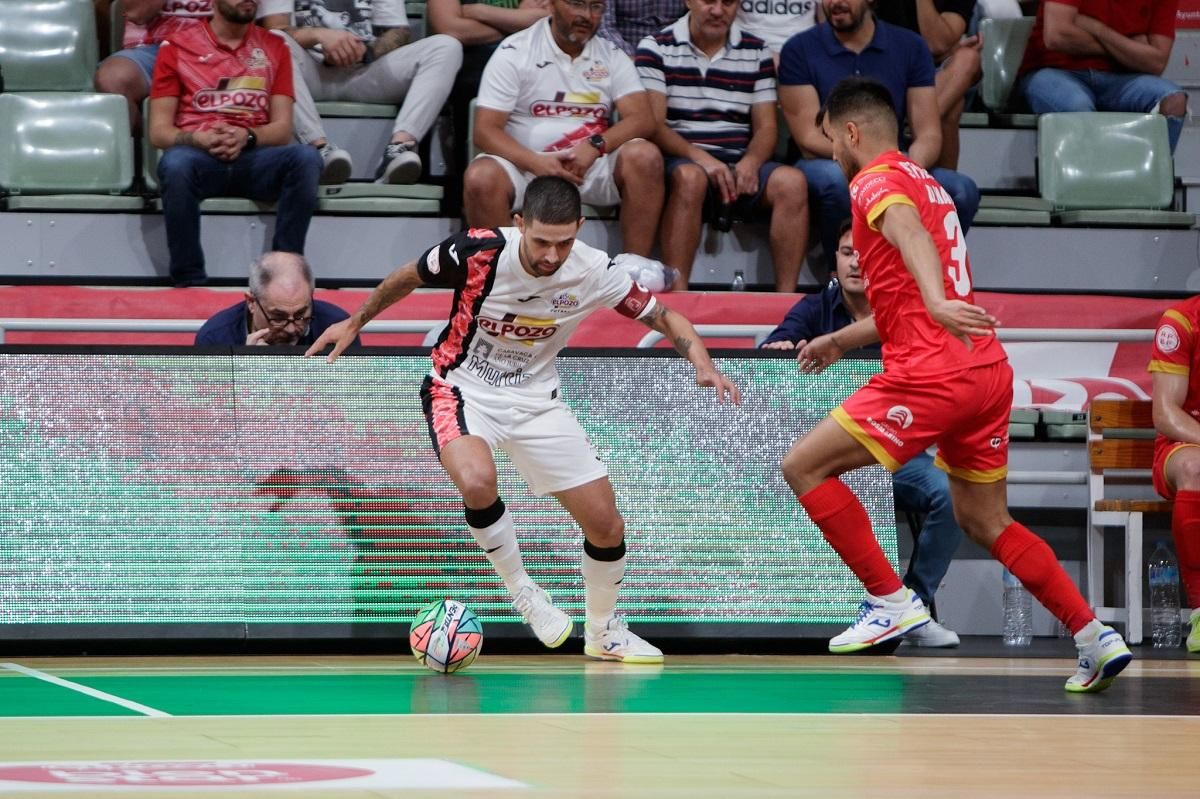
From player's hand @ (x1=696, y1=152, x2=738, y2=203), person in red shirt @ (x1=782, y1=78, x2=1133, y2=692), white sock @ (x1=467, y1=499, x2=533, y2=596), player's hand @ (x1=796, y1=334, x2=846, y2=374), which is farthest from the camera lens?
player's hand @ (x1=696, y1=152, x2=738, y2=203)

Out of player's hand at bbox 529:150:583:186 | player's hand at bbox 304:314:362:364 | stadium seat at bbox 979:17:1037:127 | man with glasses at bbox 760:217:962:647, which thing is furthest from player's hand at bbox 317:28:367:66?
stadium seat at bbox 979:17:1037:127

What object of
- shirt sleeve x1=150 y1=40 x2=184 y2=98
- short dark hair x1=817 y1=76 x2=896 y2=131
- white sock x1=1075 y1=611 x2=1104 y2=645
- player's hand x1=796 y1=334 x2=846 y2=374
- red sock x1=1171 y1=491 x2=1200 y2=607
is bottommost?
Answer: red sock x1=1171 y1=491 x2=1200 y2=607

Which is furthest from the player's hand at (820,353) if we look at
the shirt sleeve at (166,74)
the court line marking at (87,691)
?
the shirt sleeve at (166,74)

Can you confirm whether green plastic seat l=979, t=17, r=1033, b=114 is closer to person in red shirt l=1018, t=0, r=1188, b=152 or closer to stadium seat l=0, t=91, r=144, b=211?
person in red shirt l=1018, t=0, r=1188, b=152

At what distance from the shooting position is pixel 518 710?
4543 mm

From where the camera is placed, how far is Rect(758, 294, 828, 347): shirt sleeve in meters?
7.41

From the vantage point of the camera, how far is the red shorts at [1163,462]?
7.50 m

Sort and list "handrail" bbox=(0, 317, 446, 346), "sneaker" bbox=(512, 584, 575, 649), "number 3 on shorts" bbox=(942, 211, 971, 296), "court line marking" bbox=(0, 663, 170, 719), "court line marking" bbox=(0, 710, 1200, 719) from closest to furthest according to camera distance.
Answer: "court line marking" bbox=(0, 710, 1200, 719)
"court line marking" bbox=(0, 663, 170, 719)
"number 3 on shorts" bbox=(942, 211, 971, 296)
"sneaker" bbox=(512, 584, 575, 649)
"handrail" bbox=(0, 317, 446, 346)

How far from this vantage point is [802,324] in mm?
7414

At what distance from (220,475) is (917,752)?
3.65m

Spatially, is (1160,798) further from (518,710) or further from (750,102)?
(750,102)

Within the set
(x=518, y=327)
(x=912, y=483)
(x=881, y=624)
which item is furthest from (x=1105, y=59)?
(x=881, y=624)

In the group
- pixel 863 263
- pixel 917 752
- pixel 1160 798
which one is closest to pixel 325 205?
pixel 863 263

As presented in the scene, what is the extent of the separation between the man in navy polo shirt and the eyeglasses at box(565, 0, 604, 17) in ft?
3.68
